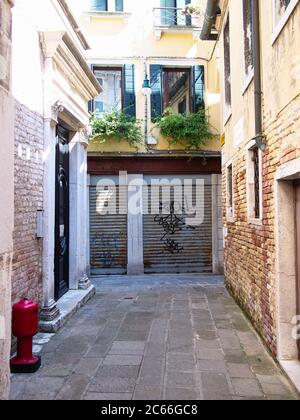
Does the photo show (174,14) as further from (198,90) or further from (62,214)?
(62,214)

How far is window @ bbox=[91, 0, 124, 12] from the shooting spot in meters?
11.7

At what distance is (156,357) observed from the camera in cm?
493

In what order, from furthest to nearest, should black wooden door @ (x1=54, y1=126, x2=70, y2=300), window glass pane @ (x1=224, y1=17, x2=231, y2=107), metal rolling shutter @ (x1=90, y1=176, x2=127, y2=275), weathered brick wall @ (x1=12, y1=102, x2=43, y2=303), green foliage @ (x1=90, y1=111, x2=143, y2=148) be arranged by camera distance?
metal rolling shutter @ (x1=90, y1=176, x2=127, y2=275), green foliage @ (x1=90, y1=111, x2=143, y2=148), window glass pane @ (x1=224, y1=17, x2=231, y2=107), black wooden door @ (x1=54, y1=126, x2=70, y2=300), weathered brick wall @ (x1=12, y1=102, x2=43, y2=303)

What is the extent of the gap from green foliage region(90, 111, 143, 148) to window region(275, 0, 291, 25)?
7.04 meters

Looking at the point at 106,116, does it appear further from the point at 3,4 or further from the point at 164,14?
the point at 3,4

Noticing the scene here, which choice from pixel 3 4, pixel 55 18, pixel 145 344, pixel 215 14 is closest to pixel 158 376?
pixel 145 344

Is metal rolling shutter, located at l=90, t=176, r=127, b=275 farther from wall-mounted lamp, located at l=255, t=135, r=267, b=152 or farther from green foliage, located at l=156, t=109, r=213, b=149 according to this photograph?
wall-mounted lamp, located at l=255, t=135, r=267, b=152

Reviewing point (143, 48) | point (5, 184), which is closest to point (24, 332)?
point (5, 184)

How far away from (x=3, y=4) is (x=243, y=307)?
19.5ft

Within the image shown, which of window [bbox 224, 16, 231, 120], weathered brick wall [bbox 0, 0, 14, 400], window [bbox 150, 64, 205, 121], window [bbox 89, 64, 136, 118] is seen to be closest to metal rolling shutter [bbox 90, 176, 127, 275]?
window [bbox 89, 64, 136, 118]

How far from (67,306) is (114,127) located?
597 cm

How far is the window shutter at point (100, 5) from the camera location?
38.3 feet

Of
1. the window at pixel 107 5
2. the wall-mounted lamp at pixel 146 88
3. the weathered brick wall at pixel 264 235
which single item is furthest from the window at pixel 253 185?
the window at pixel 107 5

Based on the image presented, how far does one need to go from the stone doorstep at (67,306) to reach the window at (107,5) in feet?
26.8
